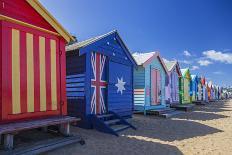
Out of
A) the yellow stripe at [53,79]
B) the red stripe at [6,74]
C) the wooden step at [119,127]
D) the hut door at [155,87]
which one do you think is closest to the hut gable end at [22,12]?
the red stripe at [6,74]

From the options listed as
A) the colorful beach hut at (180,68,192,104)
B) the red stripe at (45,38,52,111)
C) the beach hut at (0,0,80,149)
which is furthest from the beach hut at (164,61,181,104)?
the red stripe at (45,38,52,111)

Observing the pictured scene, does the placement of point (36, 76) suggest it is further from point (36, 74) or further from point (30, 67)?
point (30, 67)

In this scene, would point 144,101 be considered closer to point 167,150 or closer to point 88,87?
point 88,87

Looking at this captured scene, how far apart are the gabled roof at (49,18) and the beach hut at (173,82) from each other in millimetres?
14256

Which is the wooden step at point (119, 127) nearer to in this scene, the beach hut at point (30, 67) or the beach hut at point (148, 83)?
the beach hut at point (30, 67)

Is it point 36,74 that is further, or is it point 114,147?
point 114,147

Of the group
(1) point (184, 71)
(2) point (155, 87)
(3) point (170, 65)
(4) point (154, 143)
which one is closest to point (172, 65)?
(3) point (170, 65)

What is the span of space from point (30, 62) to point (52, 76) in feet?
2.91

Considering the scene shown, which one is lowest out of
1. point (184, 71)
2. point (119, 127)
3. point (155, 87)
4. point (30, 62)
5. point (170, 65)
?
point (119, 127)

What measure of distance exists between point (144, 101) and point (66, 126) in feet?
28.8

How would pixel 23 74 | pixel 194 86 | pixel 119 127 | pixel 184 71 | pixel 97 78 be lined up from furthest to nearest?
1. pixel 194 86
2. pixel 184 71
3. pixel 97 78
4. pixel 119 127
5. pixel 23 74

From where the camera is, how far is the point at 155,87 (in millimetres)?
16781

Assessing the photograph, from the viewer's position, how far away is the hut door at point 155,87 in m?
16.4

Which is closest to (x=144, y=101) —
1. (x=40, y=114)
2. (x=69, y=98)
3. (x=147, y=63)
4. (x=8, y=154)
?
(x=147, y=63)
